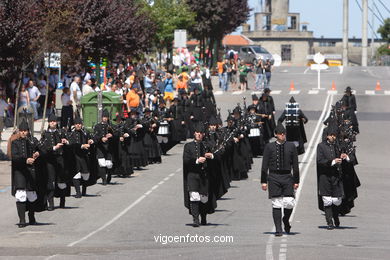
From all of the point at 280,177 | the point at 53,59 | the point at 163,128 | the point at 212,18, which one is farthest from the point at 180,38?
the point at 280,177

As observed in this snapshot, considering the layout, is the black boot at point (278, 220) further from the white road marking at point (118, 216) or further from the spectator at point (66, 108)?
the spectator at point (66, 108)

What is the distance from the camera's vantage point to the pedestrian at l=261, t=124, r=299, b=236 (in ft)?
61.4

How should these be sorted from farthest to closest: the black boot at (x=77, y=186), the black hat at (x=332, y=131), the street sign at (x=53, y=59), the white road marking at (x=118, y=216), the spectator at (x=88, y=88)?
the spectator at (x=88, y=88), the street sign at (x=53, y=59), the black boot at (x=77, y=186), the black hat at (x=332, y=131), the white road marking at (x=118, y=216)

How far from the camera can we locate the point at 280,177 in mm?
18844

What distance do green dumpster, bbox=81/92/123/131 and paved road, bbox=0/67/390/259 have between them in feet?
16.2

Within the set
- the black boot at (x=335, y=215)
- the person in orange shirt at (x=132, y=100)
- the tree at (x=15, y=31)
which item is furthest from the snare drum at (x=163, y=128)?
the black boot at (x=335, y=215)

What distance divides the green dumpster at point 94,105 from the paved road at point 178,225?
4.94 metres

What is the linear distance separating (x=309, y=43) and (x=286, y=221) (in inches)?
5387

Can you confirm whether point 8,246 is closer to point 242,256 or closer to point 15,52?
point 242,256

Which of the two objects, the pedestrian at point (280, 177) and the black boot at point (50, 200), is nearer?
the pedestrian at point (280, 177)

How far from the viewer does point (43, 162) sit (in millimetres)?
20984

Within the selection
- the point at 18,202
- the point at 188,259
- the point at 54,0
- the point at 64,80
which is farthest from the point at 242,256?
the point at 64,80

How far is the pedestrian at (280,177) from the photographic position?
61.4 feet

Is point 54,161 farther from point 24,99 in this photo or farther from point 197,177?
point 24,99
